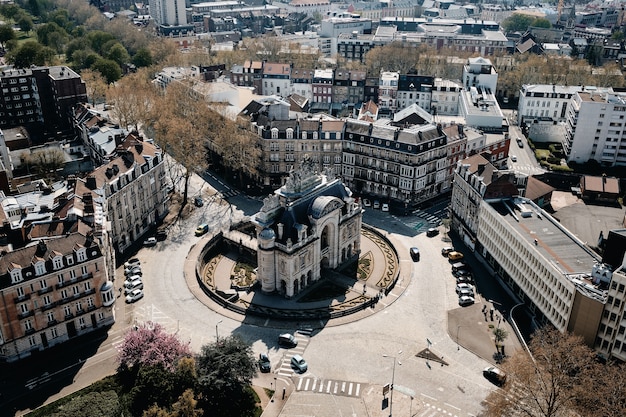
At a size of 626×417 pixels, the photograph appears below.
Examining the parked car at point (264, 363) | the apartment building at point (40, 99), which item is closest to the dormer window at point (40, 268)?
the parked car at point (264, 363)

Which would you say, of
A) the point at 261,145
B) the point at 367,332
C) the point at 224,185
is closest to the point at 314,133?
the point at 261,145

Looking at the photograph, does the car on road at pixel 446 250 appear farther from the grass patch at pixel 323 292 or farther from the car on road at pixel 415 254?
the grass patch at pixel 323 292

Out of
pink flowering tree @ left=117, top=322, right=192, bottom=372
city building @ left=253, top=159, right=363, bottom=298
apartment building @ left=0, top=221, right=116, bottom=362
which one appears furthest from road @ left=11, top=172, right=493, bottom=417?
city building @ left=253, top=159, right=363, bottom=298

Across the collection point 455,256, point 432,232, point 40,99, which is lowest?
point 455,256

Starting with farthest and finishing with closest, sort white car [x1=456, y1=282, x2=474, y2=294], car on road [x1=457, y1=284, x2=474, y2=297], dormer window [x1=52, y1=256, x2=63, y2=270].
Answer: white car [x1=456, y1=282, x2=474, y2=294] → car on road [x1=457, y1=284, x2=474, y2=297] → dormer window [x1=52, y1=256, x2=63, y2=270]

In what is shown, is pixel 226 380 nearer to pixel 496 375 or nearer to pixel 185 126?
pixel 496 375

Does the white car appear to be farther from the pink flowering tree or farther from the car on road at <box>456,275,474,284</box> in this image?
the pink flowering tree

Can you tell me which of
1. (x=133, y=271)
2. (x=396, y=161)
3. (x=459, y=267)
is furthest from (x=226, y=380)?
(x=396, y=161)
